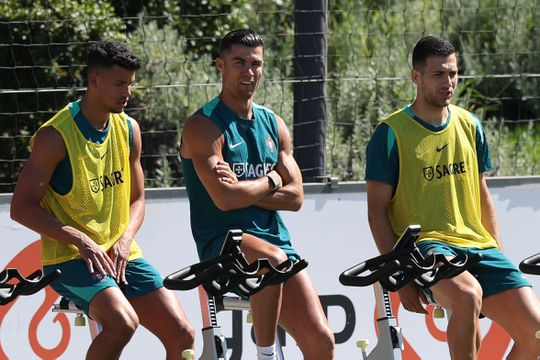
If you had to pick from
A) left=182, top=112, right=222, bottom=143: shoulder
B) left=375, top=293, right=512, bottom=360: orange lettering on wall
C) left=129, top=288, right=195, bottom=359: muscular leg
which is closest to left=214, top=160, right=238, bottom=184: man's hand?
left=182, top=112, right=222, bottom=143: shoulder

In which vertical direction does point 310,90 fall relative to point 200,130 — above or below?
above

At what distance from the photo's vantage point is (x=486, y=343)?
7605 mm

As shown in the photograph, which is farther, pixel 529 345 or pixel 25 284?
pixel 529 345

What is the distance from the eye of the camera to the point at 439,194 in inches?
238

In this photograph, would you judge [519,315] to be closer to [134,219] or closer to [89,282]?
[134,219]

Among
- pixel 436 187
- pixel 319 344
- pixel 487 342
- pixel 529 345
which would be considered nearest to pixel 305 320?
pixel 319 344

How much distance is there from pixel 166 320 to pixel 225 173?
2.38 ft

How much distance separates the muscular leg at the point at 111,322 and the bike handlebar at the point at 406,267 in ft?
3.30

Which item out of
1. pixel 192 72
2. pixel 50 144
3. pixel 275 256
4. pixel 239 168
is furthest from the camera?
pixel 192 72

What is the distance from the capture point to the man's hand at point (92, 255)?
5559 millimetres

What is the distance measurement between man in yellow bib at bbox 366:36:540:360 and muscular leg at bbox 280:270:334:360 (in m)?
0.41

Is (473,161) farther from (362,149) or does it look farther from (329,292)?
(362,149)

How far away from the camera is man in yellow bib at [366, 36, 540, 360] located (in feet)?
19.3

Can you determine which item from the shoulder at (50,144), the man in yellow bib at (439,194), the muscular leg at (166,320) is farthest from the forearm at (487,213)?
the shoulder at (50,144)
